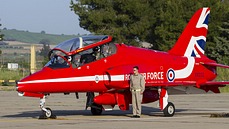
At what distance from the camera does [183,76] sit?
81.7 feet

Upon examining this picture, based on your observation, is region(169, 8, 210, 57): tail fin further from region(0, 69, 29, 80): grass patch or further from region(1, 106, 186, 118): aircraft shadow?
region(0, 69, 29, 80): grass patch

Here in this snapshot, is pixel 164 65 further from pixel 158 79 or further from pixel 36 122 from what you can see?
pixel 36 122

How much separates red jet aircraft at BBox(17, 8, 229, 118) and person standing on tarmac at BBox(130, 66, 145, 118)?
17.7 inches

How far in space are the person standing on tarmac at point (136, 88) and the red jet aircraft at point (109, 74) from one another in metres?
0.45

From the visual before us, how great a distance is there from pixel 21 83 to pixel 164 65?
517cm

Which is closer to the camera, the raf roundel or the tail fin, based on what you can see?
the raf roundel

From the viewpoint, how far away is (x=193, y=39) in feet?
86.4

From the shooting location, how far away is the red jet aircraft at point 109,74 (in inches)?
878

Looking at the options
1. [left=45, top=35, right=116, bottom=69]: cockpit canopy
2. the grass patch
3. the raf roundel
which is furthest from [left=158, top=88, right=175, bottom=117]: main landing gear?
the grass patch

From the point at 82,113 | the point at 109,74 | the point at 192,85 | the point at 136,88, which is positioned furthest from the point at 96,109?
the point at 192,85

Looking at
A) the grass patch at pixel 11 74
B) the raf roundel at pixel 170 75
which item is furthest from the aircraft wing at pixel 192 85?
the grass patch at pixel 11 74

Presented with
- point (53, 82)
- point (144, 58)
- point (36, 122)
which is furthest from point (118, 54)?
point (36, 122)

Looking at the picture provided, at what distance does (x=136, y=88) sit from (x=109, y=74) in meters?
0.99

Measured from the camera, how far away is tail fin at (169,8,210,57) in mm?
26062
